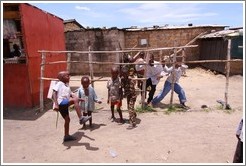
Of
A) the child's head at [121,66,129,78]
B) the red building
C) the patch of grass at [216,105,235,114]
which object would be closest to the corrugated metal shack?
the patch of grass at [216,105,235,114]

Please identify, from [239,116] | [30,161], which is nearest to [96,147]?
[30,161]

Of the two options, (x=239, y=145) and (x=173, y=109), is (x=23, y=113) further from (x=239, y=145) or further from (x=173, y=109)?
(x=239, y=145)

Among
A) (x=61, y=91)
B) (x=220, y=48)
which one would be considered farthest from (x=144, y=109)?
(x=220, y=48)

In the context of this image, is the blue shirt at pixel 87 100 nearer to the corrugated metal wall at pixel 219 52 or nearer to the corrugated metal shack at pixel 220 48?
the corrugated metal shack at pixel 220 48

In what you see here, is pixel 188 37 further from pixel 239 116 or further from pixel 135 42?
pixel 239 116

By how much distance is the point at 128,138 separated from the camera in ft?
19.0

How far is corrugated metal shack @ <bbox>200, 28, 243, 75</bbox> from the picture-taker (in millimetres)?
14523

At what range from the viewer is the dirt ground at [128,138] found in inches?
194

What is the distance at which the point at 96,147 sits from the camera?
536 cm

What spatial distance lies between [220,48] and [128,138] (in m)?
11.8

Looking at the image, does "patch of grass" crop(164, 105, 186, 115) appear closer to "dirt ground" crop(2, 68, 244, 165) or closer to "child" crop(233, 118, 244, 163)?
"dirt ground" crop(2, 68, 244, 165)

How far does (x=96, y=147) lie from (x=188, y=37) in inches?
590

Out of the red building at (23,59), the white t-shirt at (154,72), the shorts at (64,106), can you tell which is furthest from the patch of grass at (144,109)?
the red building at (23,59)

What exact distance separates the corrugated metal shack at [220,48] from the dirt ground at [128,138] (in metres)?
6.64
